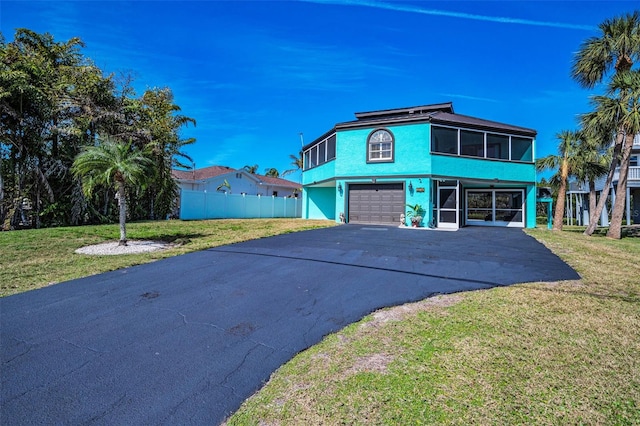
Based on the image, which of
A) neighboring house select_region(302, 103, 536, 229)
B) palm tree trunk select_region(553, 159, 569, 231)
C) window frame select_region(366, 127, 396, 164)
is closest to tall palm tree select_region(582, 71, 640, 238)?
palm tree trunk select_region(553, 159, 569, 231)

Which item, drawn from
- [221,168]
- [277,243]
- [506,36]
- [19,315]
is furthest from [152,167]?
[221,168]

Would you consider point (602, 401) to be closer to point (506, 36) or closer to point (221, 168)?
point (506, 36)

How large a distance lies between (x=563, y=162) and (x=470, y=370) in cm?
1850

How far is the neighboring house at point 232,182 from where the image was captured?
29.7m

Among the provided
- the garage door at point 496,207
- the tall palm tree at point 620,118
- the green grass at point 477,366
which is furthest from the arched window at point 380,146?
the green grass at point 477,366

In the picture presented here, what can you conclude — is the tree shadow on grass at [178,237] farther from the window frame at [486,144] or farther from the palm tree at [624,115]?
the palm tree at [624,115]

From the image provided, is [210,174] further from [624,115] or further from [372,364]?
[372,364]

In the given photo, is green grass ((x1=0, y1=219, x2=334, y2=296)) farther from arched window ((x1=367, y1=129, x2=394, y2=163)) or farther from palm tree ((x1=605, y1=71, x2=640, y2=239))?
palm tree ((x1=605, y1=71, x2=640, y2=239))

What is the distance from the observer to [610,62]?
1435 cm

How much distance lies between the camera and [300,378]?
8.86 feet

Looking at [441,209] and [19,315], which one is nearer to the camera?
[19,315]

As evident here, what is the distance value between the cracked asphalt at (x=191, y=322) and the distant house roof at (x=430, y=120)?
10.2m

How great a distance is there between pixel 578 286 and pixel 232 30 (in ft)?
44.9

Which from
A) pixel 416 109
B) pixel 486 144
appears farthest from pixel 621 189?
pixel 416 109
